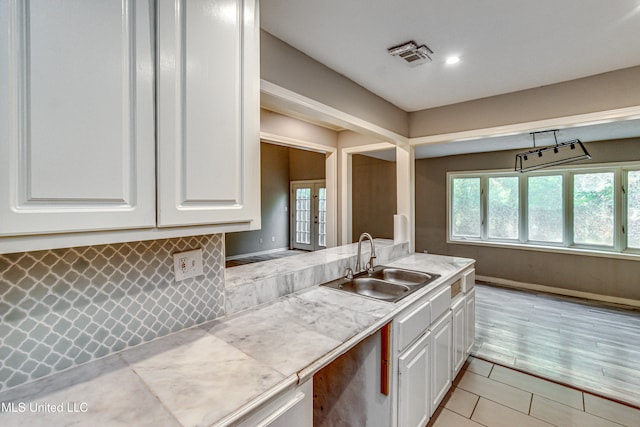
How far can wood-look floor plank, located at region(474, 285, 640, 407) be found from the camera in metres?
2.49

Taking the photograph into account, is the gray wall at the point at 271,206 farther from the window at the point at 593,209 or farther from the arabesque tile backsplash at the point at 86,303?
the window at the point at 593,209

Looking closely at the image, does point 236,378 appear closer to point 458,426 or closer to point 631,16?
point 458,426

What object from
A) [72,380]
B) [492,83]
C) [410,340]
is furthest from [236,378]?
[492,83]

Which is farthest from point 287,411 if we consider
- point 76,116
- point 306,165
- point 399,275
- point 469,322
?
point 306,165

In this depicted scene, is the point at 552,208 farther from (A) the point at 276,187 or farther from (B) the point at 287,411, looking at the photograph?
(A) the point at 276,187

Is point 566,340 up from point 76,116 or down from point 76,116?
down

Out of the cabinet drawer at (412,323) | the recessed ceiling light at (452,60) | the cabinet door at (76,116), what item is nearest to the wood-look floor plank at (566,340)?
the cabinet drawer at (412,323)

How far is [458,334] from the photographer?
235 centimetres

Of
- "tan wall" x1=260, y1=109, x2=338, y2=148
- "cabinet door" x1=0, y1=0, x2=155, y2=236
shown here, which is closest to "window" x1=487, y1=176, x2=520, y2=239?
"tan wall" x1=260, y1=109, x2=338, y2=148

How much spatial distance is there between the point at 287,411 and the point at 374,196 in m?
5.98

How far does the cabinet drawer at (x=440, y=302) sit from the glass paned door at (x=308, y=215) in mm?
5746

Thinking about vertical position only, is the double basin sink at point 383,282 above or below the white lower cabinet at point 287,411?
above

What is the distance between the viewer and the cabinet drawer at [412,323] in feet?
5.10

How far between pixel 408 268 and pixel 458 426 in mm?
1096
